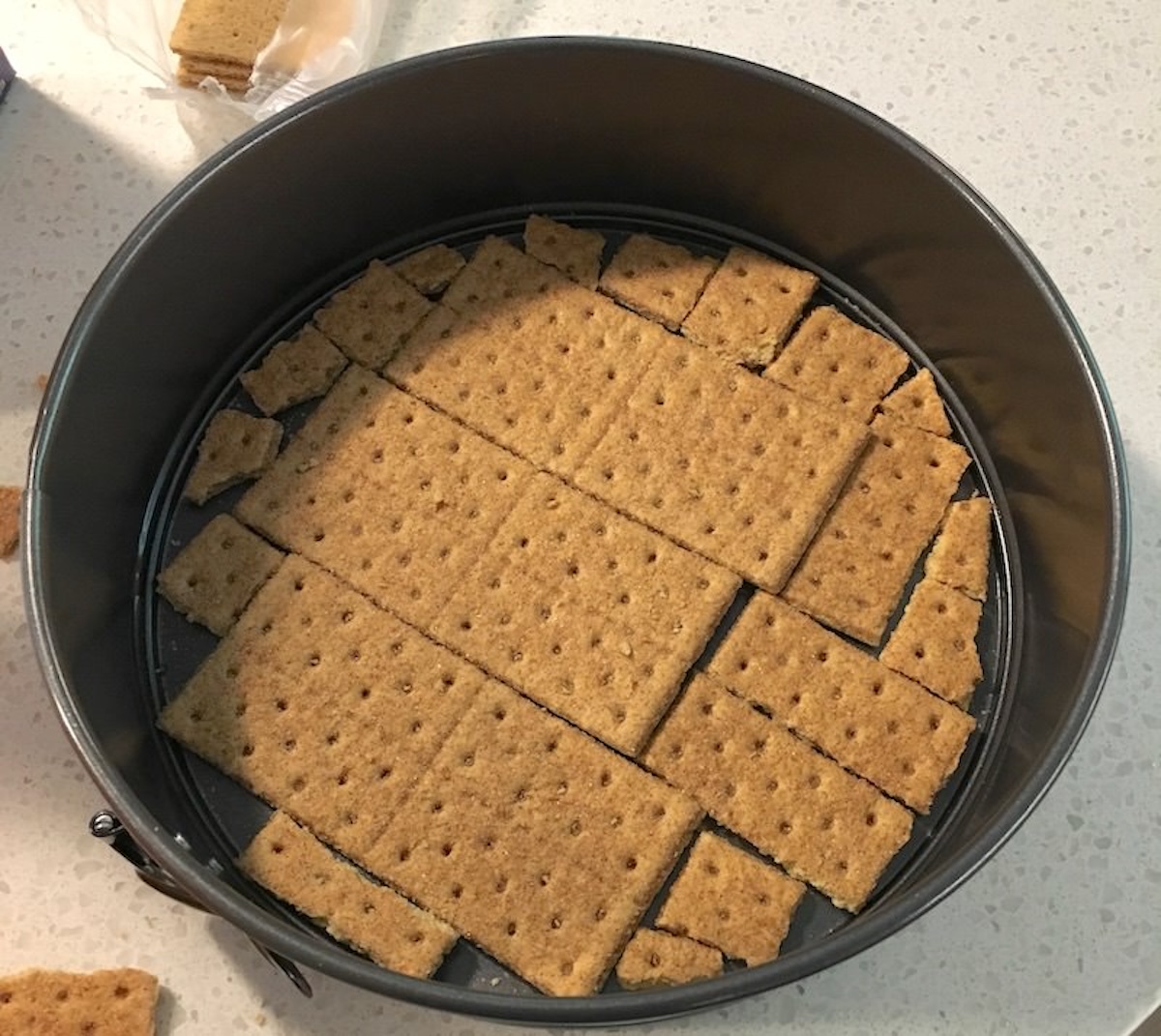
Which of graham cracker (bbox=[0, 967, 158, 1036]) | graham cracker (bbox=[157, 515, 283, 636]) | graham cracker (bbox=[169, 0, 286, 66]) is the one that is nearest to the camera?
graham cracker (bbox=[0, 967, 158, 1036])

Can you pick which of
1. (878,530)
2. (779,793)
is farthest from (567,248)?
(779,793)

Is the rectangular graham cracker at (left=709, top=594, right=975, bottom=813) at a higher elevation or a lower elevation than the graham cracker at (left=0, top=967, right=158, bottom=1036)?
higher

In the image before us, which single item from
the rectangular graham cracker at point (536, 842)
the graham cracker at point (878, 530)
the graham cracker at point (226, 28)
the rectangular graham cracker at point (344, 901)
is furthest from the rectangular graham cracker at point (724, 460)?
the graham cracker at point (226, 28)

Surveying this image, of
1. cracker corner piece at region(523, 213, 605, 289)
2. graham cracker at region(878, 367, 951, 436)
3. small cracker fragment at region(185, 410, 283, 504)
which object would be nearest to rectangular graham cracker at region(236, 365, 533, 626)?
small cracker fragment at region(185, 410, 283, 504)

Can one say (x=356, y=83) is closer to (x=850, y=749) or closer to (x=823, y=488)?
(x=823, y=488)

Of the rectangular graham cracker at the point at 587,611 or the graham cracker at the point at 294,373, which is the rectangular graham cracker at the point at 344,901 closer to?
the rectangular graham cracker at the point at 587,611

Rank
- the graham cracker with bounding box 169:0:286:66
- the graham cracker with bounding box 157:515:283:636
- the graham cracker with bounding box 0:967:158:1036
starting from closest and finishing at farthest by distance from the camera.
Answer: the graham cracker with bounding box 0:967:158:1036 < the graham cracker with bounding box 157:515:283:636 < the graham cracker with bounding box 169:0:286:66

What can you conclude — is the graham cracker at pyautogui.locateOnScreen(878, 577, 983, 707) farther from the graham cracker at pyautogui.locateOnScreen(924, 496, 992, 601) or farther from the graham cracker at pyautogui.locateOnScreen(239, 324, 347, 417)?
the graham cracker at pyautogui.locateOnScreen(239, 324, 347, 417)
